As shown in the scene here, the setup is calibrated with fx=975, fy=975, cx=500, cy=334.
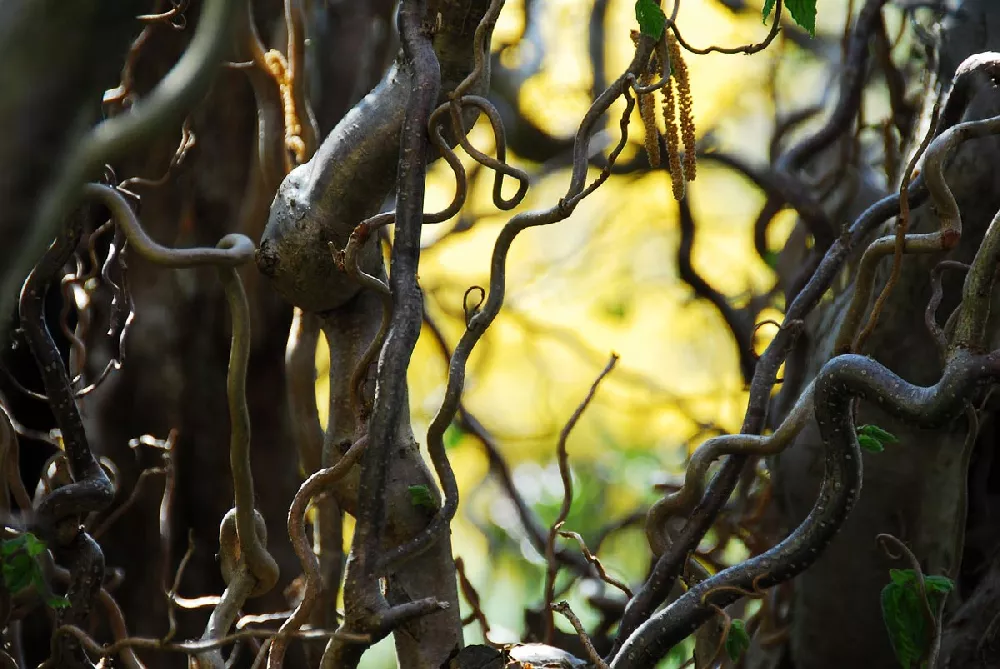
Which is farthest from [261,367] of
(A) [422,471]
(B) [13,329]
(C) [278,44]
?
(A) [422,471]

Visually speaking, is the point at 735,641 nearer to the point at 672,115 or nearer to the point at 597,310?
the point at 672,115

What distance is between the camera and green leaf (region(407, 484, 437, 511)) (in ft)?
3.47

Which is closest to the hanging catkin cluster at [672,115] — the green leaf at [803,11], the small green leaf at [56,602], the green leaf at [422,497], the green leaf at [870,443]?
the green leaf at [803,11]

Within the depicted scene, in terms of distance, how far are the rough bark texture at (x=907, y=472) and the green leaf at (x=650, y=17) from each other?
678 millimetres

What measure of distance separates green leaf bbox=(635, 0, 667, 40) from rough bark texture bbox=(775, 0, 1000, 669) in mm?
678

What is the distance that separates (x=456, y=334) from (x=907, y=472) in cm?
170

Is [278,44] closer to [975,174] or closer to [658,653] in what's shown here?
[975,174]

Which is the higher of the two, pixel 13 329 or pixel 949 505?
pixel 13 329

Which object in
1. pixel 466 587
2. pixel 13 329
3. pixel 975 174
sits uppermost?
pixel 975 174

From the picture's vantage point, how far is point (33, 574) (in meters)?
0.82

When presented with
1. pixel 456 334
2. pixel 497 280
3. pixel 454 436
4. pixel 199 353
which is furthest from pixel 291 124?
pixel 456 334

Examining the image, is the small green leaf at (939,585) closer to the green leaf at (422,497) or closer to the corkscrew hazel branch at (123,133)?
the green leaf at (422,497)

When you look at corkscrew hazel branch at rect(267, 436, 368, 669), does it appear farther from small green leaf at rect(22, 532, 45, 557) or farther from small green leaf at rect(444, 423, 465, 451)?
small green leaf at rect(444, 423, 465, 451)

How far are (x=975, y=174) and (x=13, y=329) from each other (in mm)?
1267
